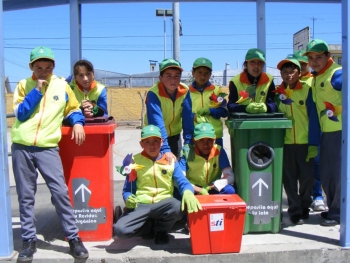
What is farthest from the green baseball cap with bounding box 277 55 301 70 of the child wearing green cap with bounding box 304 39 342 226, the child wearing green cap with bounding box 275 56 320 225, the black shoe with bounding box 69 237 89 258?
the black shoe with bounding box 69 237 89 258

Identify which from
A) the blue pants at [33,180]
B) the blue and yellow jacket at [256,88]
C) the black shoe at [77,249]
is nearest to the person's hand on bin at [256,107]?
the blue and yellow jacket at [256,88]

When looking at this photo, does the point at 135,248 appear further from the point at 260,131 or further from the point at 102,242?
the point at 260,131

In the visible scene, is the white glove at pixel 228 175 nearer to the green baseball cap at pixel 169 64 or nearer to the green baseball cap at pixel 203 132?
the green baseball cap at pixel 203 132

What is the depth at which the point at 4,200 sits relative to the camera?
10.9 feet

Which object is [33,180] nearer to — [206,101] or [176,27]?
[206,101]

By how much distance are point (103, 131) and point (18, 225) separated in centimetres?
168

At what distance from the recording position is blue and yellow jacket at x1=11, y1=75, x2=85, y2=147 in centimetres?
324

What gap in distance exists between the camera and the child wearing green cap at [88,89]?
3861mm

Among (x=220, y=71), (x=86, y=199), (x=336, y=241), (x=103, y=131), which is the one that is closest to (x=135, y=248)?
(x=86, y=199)

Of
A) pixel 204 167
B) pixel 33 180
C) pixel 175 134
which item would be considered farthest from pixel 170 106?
pixel 33 180

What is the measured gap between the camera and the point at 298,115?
4082mm

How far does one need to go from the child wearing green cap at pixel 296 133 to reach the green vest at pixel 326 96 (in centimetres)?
10

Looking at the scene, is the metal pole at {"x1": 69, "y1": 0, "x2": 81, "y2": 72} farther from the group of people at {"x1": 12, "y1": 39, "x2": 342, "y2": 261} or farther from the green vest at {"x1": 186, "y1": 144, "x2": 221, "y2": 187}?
the green vest at {"x1": 186, "y1": 144, "x2": 221, "y2": 187}

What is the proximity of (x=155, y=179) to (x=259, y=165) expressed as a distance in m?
1.00
